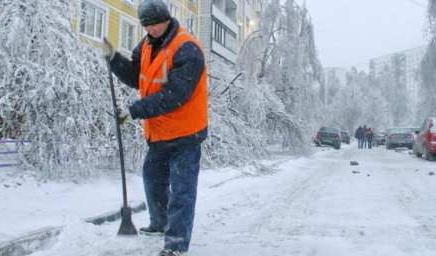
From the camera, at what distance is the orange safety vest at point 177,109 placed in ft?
11.7

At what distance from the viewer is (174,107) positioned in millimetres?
3467

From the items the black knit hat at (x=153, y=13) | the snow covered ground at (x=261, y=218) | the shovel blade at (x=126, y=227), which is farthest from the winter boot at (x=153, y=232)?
the black knit hat at (x=153, y=13)

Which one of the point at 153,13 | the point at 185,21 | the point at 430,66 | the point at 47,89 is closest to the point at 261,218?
the point at 153,13

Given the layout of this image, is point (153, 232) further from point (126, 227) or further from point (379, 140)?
point (379, 140)

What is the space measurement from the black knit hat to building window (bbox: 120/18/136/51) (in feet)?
66.8

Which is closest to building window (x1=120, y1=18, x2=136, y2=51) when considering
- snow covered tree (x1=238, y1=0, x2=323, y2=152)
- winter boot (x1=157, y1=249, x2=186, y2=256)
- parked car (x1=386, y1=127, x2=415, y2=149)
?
snow covered tree (x1=238, y1=0, x2=323, y2=152)

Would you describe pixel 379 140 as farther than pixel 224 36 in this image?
Yes

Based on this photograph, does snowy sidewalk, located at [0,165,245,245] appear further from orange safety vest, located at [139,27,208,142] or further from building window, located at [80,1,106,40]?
building window, located at [80,1,106,40]

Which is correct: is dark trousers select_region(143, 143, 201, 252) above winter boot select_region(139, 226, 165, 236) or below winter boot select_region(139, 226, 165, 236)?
above

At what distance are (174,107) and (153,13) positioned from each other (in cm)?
72

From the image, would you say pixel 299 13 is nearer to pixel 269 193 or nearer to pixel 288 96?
pixel 288 96

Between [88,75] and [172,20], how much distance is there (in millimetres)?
4155

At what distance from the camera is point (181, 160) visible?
367cm

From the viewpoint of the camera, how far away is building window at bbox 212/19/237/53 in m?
33.9
